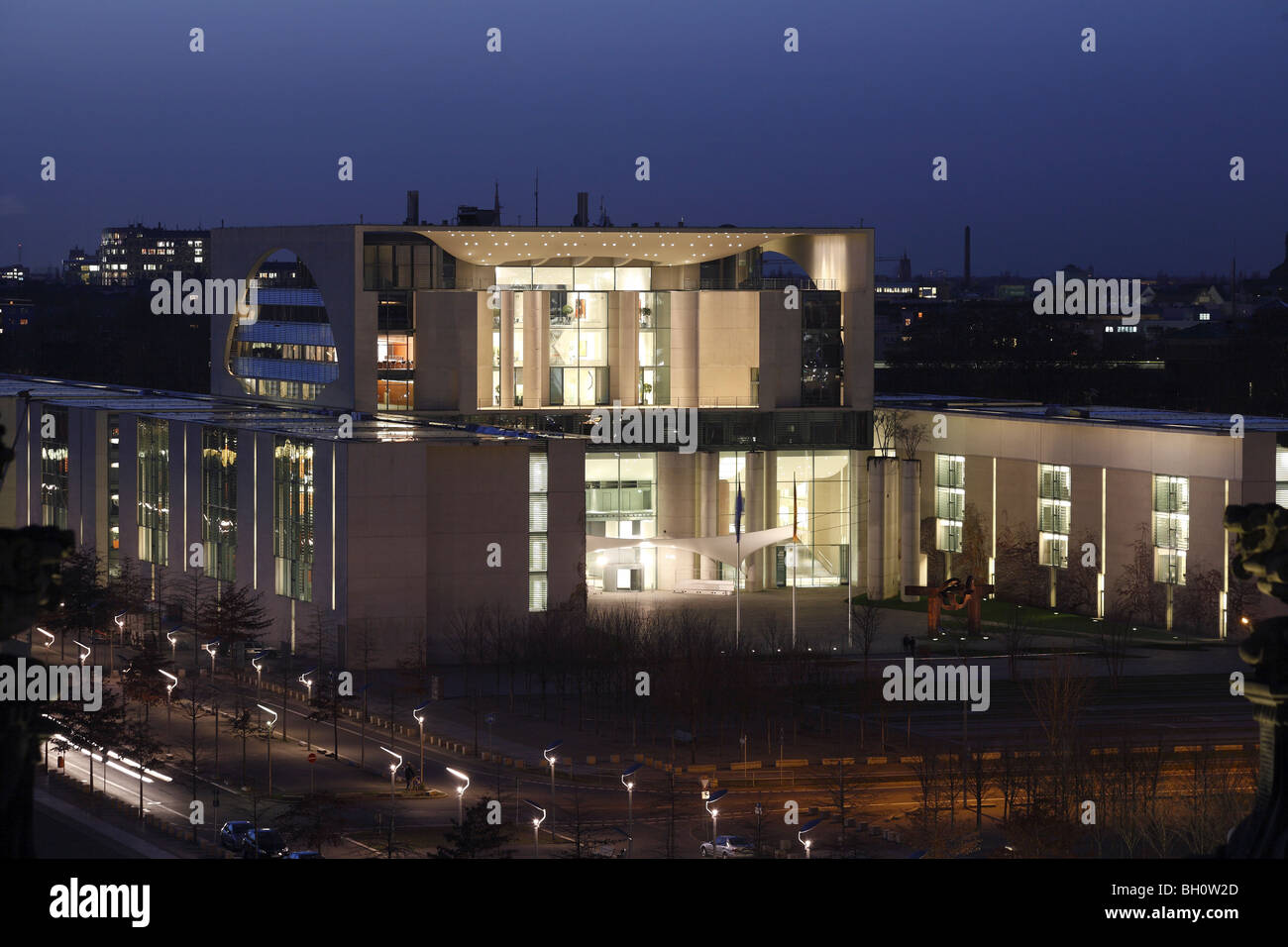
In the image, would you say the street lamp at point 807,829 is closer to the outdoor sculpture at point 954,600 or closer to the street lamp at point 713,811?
the street lamp at point 713,811

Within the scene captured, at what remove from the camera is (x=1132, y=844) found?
24453 mm

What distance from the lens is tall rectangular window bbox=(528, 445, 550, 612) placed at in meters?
42.8

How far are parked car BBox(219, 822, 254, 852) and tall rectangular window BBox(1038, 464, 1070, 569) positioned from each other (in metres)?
28.8

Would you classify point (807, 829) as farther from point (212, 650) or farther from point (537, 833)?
point (212, 650)

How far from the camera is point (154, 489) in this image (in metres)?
50.2

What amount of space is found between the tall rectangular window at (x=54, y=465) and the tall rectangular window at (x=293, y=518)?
1402 centimetres

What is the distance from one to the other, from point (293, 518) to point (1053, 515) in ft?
66.0

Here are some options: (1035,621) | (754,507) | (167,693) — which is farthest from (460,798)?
(754,507)

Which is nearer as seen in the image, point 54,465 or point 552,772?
point 552,772

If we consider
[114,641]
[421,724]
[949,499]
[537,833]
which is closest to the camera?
[537,833]
